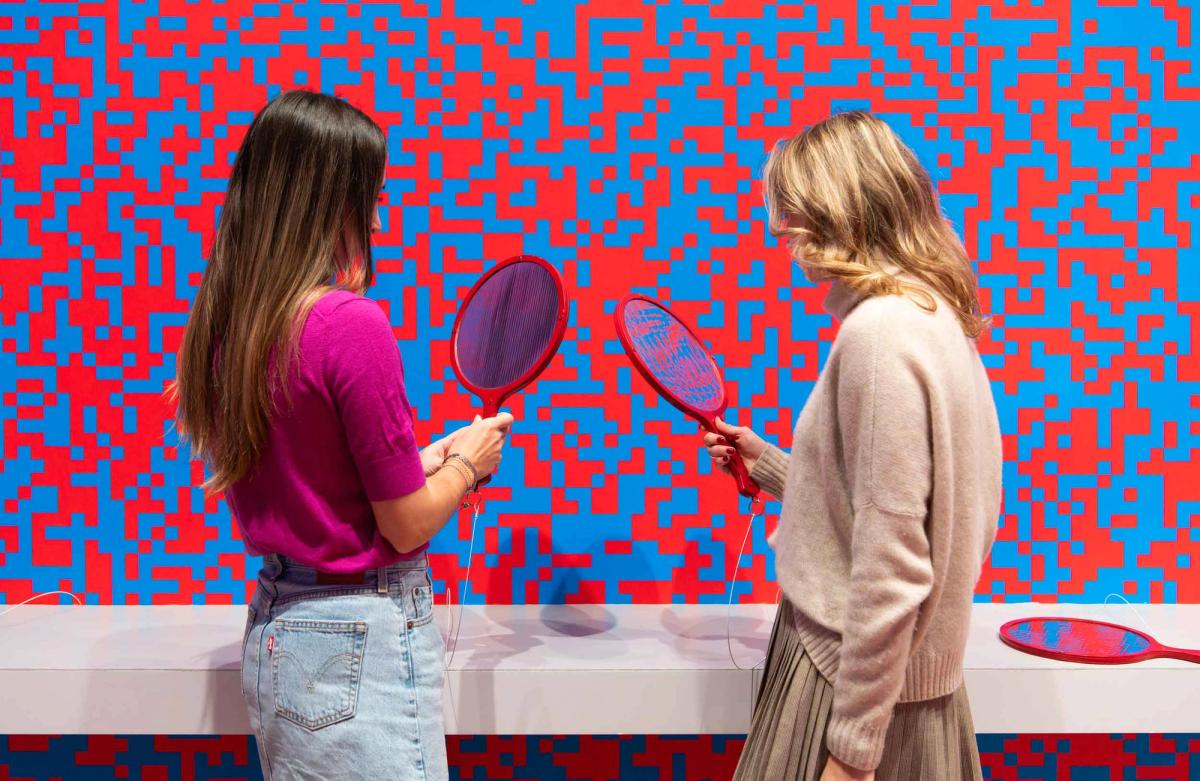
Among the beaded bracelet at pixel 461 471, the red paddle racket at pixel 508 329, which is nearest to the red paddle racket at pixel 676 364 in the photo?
the red paddle racket at pixel 508 329

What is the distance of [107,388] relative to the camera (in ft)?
7.33

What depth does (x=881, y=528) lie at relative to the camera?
44.6 inches

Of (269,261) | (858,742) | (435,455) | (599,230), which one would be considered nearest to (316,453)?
(269,261)

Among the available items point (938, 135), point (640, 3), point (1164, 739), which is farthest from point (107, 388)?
point (1164, 739)

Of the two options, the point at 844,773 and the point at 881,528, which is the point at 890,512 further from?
the point at 844,773

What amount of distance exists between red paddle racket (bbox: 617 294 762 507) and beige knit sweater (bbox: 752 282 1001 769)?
518mm

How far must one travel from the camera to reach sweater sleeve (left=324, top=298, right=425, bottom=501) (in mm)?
1224

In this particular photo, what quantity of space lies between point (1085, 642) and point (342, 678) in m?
1.46

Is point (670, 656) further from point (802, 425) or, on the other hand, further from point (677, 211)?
point (677, 211)

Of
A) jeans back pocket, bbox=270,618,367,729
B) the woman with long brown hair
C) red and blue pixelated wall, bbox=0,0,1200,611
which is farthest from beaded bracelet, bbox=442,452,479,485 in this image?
red and blue pixelated wall, bbox=0,0,1200,611

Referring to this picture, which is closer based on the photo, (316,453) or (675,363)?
(316,453)

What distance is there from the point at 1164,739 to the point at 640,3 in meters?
2.03

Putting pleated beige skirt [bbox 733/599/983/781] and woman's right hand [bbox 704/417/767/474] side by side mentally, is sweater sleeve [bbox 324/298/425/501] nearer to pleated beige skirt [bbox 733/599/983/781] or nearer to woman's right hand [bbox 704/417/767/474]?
pleated beige skirt [bbox 733/599/983/781]

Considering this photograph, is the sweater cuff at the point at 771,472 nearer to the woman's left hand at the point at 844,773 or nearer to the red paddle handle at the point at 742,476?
the red paddle handle at the point at 742,476
